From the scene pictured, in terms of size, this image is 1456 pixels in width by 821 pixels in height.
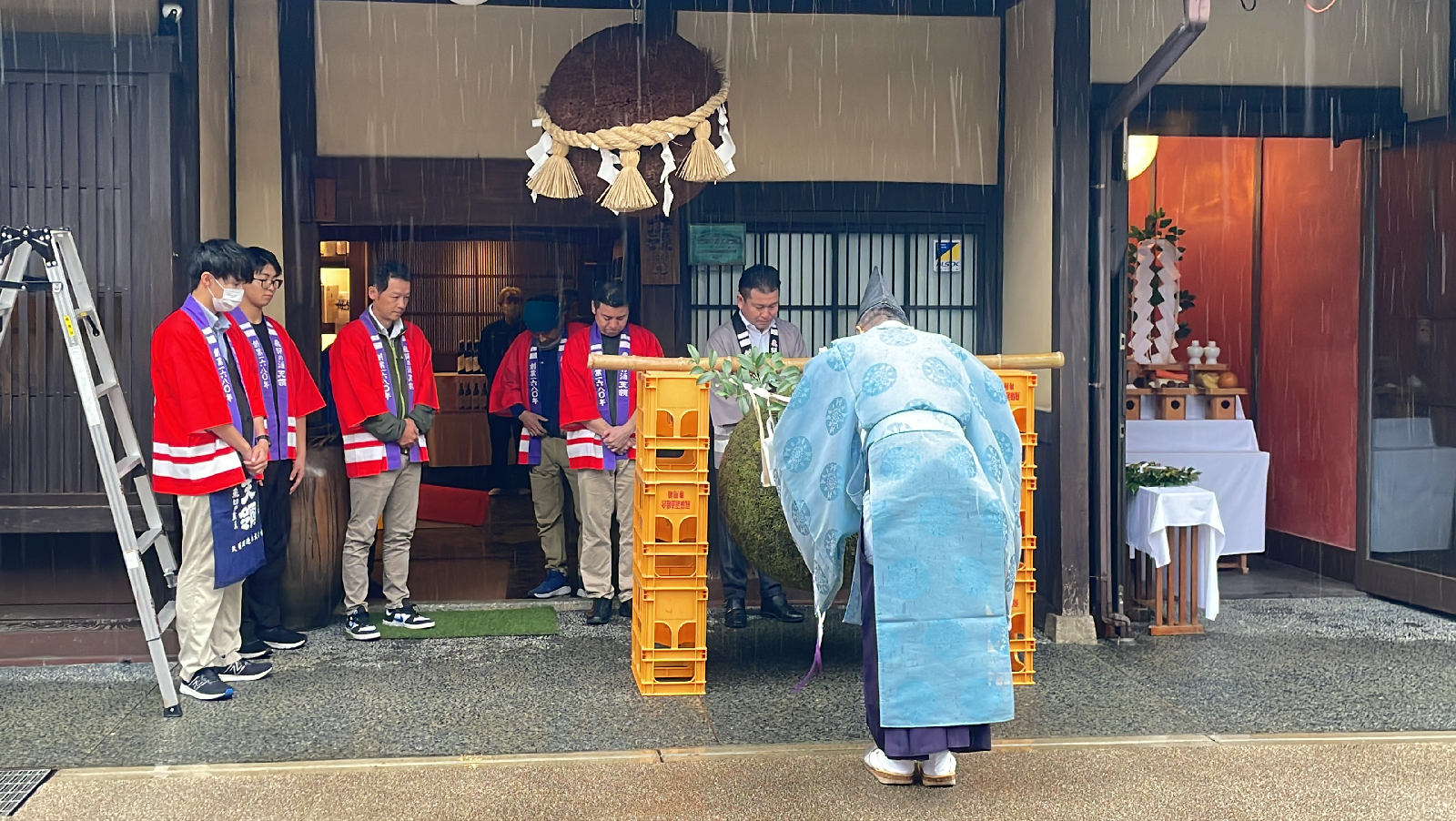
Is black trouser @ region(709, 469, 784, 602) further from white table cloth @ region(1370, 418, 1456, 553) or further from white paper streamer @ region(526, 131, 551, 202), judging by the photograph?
white table cloth @ region(1370, 418, 1456, 553)

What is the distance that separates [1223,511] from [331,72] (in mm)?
5742

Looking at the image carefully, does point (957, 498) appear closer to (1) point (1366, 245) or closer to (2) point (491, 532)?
(1) point (1366, 245)

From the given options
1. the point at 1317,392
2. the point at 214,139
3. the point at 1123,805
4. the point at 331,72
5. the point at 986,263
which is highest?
the point at 331,72

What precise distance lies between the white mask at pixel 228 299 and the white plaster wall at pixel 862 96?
9.14 ft

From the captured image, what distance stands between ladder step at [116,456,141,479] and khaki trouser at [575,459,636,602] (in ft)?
7.10

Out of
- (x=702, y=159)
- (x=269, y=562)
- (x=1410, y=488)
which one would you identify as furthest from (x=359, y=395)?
(x=1410, y=488)

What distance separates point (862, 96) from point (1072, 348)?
1.89m

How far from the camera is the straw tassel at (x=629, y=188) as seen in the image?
17.1 ft

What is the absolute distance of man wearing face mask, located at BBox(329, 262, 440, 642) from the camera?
6.08m

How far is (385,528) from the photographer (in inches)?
251

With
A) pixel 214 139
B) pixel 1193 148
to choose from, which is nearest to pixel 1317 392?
pixel 1193 148

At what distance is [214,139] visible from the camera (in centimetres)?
614

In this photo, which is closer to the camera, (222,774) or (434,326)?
(222,774)

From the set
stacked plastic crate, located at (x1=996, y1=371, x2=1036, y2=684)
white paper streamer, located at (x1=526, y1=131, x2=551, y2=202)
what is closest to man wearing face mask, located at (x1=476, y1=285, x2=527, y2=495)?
white paper streamer, located at (x1=526, y1=131, x2=551, y2=202)
